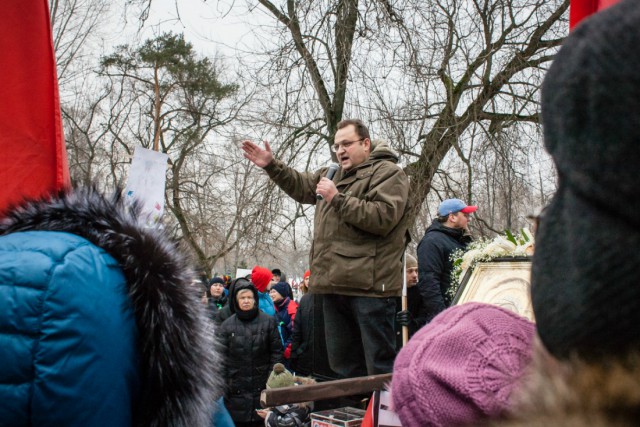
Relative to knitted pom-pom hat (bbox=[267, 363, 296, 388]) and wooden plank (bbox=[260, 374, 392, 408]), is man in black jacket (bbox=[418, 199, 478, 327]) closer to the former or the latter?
knitted pom-pom hat (bbox=[267, 363, 296, 388])

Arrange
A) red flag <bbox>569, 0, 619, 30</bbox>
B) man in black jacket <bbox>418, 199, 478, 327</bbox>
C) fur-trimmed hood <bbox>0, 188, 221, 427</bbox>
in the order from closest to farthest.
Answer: fur-trimmed hood <bbox>0, 188, 221, 427</bbox>
red flag <bbox>569, 0, 619, 30</bbox>
man in black jacket <bbox>418, 199, 478, 327</bbox>

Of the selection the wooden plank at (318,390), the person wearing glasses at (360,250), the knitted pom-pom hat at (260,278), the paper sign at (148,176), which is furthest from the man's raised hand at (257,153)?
the knitted pom-pom hat at (260,278)

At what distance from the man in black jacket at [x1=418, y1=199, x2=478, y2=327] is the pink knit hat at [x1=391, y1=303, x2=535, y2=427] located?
364 centimetres

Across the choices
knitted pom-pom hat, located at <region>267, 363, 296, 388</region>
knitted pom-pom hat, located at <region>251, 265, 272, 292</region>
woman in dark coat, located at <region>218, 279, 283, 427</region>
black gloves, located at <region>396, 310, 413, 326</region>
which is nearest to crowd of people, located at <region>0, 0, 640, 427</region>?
black gloves, located at <region>396, 310, 413, 326</region>

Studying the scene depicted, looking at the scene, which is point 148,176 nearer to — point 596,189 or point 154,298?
point 154,298

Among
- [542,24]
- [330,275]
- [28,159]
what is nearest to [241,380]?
[330,275]

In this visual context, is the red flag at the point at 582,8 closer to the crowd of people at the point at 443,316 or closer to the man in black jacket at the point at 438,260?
the crowd of people at the point at 443,316

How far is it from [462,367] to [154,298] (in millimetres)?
565

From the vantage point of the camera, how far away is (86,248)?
1.06 metres

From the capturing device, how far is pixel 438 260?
4.81m

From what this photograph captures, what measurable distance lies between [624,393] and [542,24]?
7.32 metres

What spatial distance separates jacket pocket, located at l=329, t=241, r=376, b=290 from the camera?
3.75 meters

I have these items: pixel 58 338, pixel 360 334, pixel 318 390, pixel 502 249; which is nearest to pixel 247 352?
pixel 360 334

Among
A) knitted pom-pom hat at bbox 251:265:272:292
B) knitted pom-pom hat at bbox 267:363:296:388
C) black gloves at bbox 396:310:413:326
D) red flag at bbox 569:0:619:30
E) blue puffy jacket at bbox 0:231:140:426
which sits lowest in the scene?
knitted pom-pom hat at bbox 267:363:296:388
